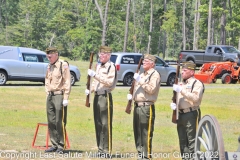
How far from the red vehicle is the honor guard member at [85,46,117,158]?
21.9 m

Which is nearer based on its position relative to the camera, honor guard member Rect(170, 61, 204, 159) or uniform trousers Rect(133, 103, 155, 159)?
honor guard member Rect(170, 61, 204, 159)

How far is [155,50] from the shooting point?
90.6 m

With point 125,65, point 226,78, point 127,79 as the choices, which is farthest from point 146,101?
point 226,78

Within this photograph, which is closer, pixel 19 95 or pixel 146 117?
pixel 146 117

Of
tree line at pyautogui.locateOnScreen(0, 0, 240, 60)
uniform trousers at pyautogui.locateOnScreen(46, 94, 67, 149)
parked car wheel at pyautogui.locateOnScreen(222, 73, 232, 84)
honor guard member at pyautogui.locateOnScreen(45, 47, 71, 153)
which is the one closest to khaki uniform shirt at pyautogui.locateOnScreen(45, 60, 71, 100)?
honor guard member at pyautogui.locateOnScreen(45, 47, 71, 153)

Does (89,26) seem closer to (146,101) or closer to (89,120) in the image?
Result: (89,120)

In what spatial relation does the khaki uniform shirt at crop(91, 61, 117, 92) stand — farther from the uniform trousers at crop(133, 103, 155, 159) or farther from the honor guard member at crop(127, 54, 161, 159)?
the uniform trousers at crop(133, 103, 155, 159)

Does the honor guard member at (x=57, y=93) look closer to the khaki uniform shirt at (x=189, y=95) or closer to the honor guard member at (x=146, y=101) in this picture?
the honor guard member at (x=146, y=101)

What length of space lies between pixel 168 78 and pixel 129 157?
68.2ft

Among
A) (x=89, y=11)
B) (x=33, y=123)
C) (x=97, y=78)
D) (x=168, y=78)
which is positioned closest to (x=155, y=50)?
(x=89, y=11)

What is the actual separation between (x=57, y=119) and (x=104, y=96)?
0.97m

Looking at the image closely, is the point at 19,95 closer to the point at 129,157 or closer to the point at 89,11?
the point at 129,157

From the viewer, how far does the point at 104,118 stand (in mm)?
11016

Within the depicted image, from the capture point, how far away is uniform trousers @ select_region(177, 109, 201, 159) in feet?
32.6
